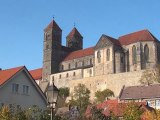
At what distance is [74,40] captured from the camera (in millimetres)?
143125

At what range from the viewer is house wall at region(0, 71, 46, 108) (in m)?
33.8

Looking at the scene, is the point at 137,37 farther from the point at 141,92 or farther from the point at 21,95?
the point at 21,95

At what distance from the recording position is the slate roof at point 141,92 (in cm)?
6581

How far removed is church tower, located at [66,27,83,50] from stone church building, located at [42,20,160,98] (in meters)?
A: 13.6

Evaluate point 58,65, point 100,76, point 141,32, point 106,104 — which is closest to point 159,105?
point 106,104

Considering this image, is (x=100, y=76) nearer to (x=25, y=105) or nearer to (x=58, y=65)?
(x=58, y=65)

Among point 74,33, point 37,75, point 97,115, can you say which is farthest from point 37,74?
point 97,115

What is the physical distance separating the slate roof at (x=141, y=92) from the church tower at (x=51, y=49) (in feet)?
182

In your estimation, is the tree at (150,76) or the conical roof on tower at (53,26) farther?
the conical roof on tower at (53,26)

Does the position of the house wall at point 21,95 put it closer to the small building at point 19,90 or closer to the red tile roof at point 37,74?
the small building at point 19,90

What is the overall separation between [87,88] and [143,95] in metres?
34.3

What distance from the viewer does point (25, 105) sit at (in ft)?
115

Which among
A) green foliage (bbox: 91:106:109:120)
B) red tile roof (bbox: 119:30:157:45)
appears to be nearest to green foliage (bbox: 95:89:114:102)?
red tile roof (bbox: 119:30:157:45)

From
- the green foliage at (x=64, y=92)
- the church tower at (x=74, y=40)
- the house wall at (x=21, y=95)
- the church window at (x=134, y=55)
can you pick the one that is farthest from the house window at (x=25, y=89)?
the church tower at (x=74, y=40)
